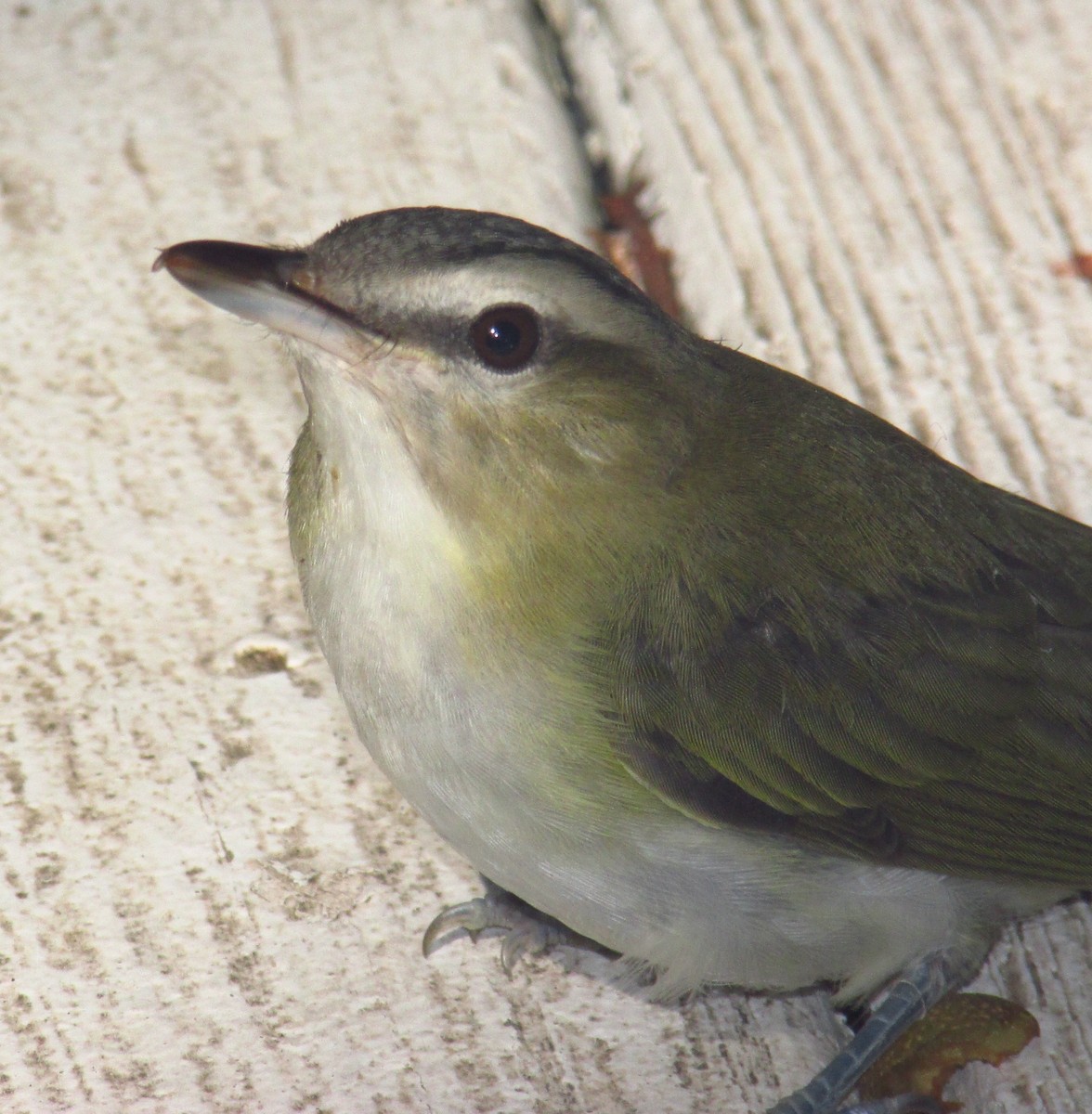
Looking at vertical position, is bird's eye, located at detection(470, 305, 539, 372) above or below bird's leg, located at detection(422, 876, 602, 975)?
above

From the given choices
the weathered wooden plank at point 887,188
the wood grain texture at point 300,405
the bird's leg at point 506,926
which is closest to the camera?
the wood grain texture at point 300,405

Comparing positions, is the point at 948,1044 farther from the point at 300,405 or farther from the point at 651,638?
the point at 300,405

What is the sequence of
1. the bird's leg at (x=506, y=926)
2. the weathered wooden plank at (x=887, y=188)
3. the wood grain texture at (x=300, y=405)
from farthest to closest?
the weathered wooden plank at (x=887, y=188), the bird's leg at (x=506, y=926), the wood grain texture at (x=300, y=405)

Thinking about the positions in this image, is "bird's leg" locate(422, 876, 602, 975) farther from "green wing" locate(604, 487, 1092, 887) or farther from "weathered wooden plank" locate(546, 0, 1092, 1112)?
"weathered wooden plank" locate(546, 0, 1092, 1112)

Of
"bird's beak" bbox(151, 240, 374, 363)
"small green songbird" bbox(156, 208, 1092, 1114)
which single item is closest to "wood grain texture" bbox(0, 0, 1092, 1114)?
"small green songbird" bbox(156, 208, 1092, 1114)

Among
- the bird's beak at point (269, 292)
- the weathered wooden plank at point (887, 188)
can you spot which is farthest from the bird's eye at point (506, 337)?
the weathered wooden plank at point (887, 188)

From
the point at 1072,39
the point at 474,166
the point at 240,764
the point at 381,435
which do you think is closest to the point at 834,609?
the point at 381,435

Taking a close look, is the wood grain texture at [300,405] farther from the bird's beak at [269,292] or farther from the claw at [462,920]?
the bird's beak at [269,292]
